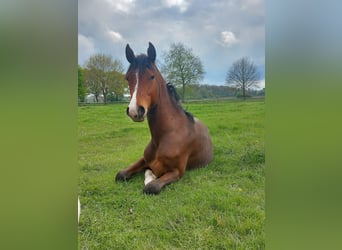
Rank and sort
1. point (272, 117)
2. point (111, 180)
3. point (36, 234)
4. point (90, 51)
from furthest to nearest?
1. point (111, 180)
2. point (90, 51)
3. point (272, 117)
4. point (36, 234)

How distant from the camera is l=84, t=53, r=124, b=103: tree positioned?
973 mm

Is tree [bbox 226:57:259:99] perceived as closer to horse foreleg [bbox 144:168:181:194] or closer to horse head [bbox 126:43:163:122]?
horse head [bbox 126:43:163:122]

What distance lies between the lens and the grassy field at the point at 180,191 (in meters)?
0.94

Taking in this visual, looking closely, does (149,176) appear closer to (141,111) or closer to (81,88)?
(141,111)

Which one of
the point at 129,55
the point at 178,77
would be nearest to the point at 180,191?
the point at 178,77

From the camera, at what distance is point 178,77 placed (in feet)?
3.43

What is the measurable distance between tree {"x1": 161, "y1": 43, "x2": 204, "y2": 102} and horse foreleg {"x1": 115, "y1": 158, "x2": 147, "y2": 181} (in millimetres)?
334

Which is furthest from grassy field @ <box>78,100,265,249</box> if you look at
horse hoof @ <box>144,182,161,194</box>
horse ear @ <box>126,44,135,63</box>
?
horse ear @ <box>126,44,135,63</box>

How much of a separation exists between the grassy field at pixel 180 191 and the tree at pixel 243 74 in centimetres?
7

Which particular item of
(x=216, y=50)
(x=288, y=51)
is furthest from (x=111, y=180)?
(x=288, y=51)

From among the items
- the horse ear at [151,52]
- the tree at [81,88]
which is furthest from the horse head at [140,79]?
the tree at [81,88]

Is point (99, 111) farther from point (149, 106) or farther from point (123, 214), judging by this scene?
point (123, 214)

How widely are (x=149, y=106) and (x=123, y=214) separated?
0.41m

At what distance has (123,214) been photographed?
0.99m
